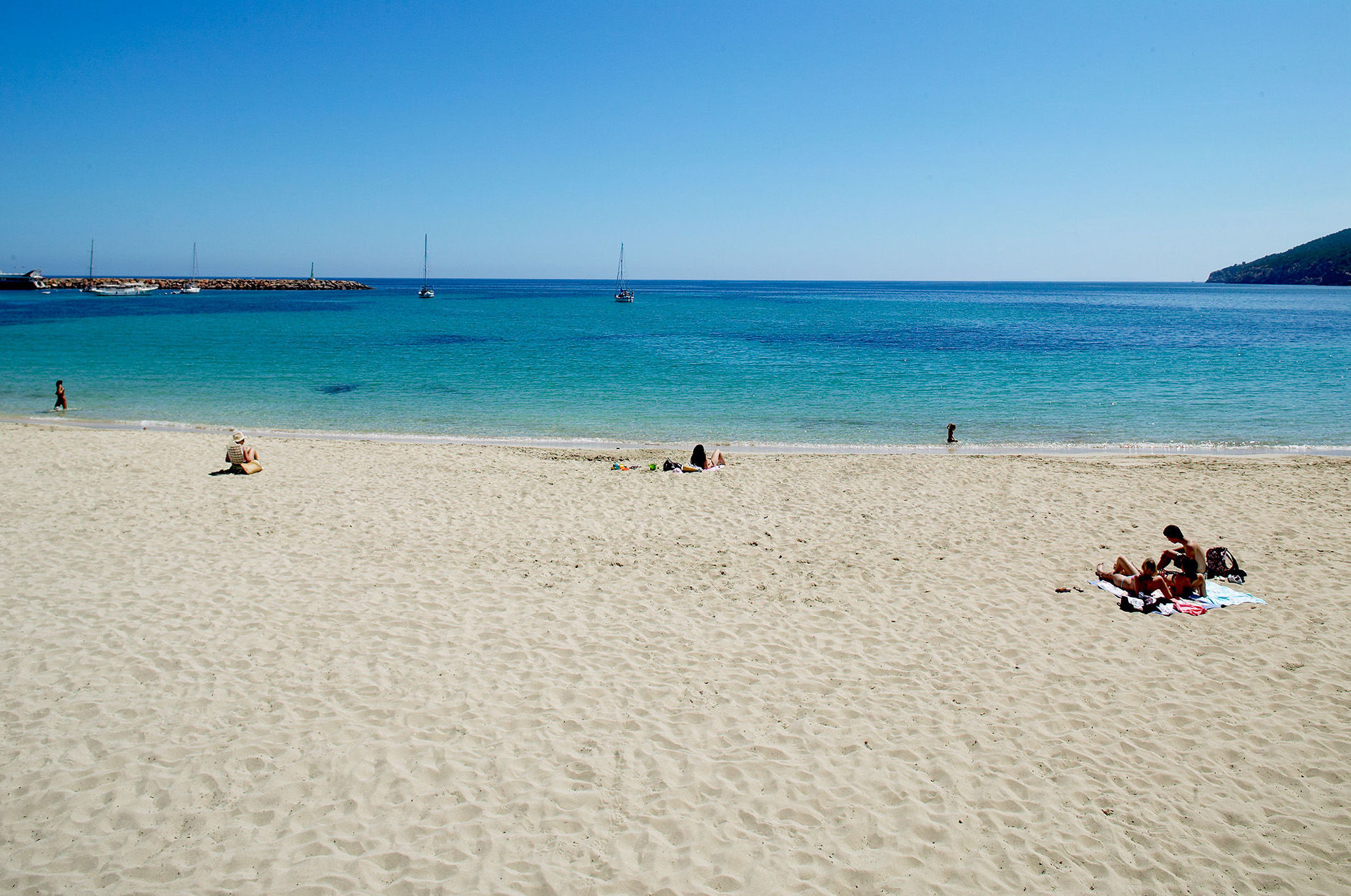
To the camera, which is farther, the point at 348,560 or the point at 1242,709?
the point at 348,560

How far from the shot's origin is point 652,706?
623cm

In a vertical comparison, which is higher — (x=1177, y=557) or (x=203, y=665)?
(x=1177, y=557)

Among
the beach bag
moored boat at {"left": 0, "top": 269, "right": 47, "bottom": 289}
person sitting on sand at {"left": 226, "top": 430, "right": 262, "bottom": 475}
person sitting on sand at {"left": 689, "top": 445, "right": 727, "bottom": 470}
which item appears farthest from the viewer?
moored boat at {"left": 0, "top": 269, "right": 47, "bottom": 289}

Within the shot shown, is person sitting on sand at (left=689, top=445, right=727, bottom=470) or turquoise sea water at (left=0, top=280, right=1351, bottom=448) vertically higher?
turquoise sea water at (left=0, top=280, right=1351, bottom=448)

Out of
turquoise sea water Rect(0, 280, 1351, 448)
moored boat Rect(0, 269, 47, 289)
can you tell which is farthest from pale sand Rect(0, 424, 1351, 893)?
moored boat Rect(0, 269, 47, 289)

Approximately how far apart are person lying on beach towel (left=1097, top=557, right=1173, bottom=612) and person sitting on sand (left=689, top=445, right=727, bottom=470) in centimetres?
778

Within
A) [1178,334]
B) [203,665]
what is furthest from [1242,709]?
[1178,334]

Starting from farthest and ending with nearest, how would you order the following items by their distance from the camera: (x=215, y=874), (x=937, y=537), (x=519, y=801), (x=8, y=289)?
(x=8, y=289)
(x=937, y=537)
(x=519, y=801)
(x=215, y=874)

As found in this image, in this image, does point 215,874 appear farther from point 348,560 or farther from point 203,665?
point 348,560

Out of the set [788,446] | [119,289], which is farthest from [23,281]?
[788,446]

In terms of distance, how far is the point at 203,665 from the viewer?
668cm

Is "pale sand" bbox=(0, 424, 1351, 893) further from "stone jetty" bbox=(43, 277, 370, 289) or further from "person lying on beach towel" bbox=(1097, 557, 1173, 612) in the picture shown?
"stone jetty" bbox=(43, 277, 370, 289)

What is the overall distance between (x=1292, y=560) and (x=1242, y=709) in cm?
507

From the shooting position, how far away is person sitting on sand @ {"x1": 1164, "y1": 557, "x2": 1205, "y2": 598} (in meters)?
8.45
